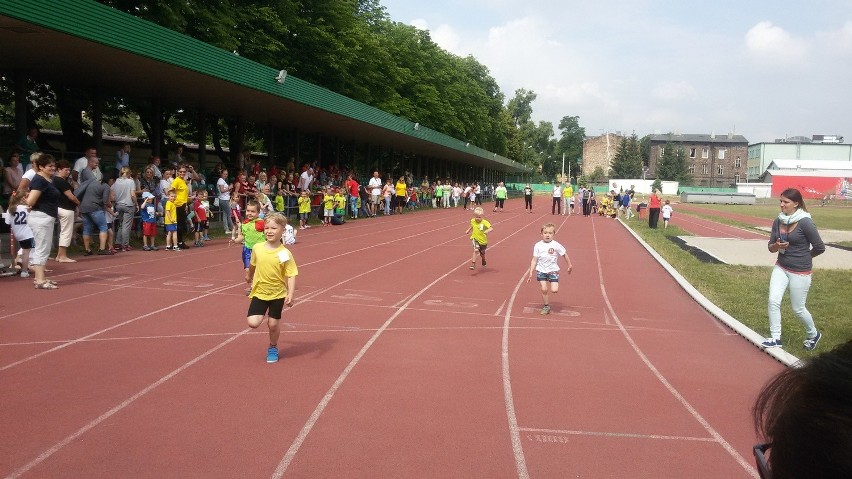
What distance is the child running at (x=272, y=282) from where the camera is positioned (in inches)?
283

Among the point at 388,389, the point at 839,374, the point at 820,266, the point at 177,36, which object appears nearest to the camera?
the point at 839,374

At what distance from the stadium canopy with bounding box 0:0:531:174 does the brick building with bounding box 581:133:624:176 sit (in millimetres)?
118802

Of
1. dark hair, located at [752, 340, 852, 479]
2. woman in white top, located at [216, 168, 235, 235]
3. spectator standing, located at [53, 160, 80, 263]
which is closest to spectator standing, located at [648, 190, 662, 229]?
woman in white top, located at [216, 168, 235, 235]

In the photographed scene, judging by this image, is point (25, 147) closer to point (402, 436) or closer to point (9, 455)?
point (9, 455)

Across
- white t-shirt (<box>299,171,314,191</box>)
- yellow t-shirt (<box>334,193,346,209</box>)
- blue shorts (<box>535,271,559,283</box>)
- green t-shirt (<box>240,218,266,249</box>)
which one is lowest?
blue shorts (<box>535,271,559,283</box>)

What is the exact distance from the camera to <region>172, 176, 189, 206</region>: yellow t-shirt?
16.1 meters

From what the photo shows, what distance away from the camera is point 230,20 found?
2722 centimetres

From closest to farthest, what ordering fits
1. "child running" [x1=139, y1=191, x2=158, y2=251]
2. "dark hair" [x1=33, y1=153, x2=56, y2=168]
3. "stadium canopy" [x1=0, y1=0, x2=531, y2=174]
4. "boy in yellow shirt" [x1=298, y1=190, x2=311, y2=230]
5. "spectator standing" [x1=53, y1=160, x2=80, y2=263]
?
"dark hair" [x1=33, y1=153, x2=56, y2=168] → "spectator standing" [x1=53, y1=160, x2=80, y2=263] → "stadium canopy" [x1=0, y1=0, x2=531, y2=174] → "child running" [x1=139, y1=191, x2=158, y2=251] → "boy in yellow shirt" [x1=298, y1=190, x2=311, y2=230]

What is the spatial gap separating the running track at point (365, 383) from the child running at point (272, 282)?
1.37 ft

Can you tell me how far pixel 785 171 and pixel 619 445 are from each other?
3932 inches

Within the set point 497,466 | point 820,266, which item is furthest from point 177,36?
point 820,266

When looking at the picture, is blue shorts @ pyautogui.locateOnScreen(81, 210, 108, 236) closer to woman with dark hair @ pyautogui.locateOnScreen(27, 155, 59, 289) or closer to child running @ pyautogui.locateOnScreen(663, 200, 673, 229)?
woman with dark hair @ pyautogui.locateOnScreen(27, 155, 59, 289)

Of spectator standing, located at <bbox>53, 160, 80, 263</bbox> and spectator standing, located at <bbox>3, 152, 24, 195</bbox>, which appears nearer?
spectator standing, located at <bbox>53, 160, 80, 263</bbox>

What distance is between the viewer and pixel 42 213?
34.5 feet
